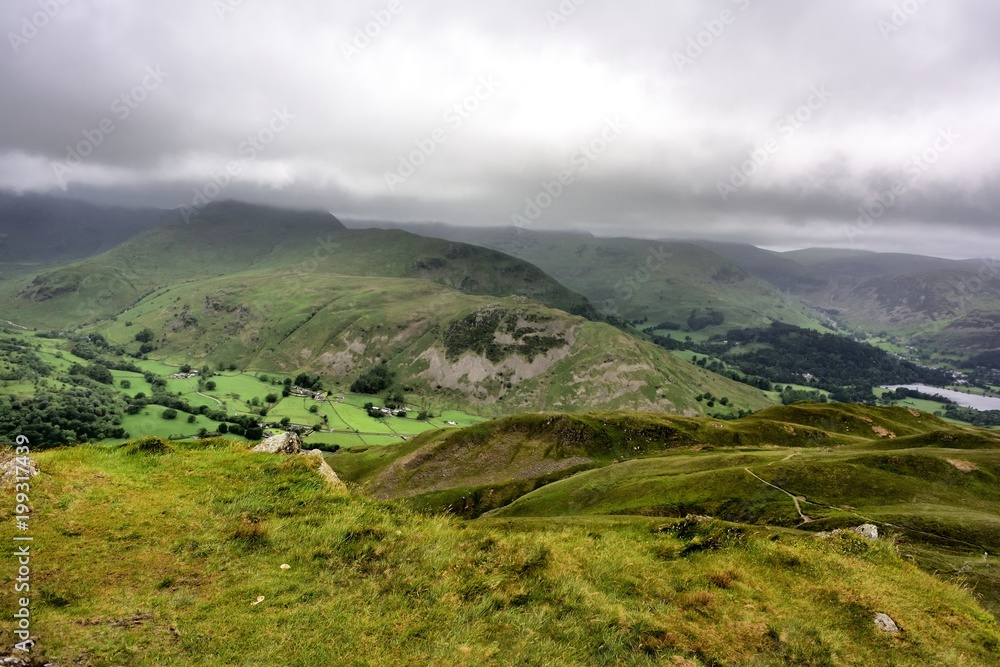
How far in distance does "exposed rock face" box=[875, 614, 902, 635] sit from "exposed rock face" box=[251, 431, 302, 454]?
97.3 ft

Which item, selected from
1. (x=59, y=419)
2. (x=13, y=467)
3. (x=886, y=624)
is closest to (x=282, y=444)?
(x=13, y=467)

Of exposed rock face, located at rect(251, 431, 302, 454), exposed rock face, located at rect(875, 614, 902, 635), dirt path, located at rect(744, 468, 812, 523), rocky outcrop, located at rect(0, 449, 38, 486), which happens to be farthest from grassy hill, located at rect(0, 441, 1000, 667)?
dirt path, located at rect(744, 468, 812, 523)

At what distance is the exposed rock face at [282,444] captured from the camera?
29131 millimetres

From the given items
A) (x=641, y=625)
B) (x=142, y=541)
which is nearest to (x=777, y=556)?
(x=641, y=625)

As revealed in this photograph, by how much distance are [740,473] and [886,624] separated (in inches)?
2193

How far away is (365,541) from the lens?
18.5 meters

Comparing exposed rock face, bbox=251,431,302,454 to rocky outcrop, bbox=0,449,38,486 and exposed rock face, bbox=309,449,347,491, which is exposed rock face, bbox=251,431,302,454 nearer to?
exposed rock face, bbox=309,449,347,491

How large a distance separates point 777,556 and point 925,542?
38487 millimetres

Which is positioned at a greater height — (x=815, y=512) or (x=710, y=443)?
(x=815, y=512)

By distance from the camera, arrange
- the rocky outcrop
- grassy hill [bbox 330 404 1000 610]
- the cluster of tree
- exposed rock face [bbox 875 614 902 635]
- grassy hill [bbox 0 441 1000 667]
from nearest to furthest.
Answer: grassy hill [bbox 0 441 1000 667] < exposed rock face [bbox 875 614 902 635] < the rocky outcrop < grassy hill [bbox 330 404 1000 610] < the cluster of tree

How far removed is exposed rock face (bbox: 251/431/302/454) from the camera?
29131mm

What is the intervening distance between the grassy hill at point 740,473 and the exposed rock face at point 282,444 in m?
14.4

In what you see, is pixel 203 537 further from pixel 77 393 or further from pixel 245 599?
pixel 77 393

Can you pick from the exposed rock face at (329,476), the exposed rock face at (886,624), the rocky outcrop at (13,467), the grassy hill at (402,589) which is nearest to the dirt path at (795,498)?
the grassy hill at (402,589)
